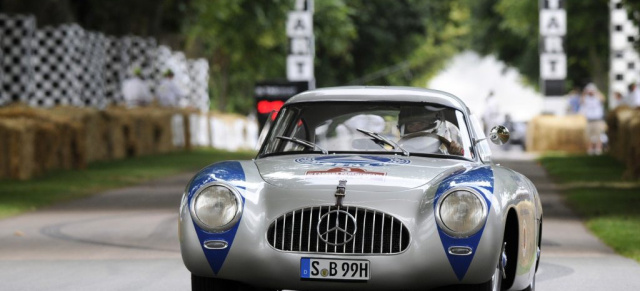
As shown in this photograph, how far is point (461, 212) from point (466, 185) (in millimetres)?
188

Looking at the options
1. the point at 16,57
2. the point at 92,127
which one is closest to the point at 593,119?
the point at 92,127

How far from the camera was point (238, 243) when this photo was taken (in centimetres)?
752

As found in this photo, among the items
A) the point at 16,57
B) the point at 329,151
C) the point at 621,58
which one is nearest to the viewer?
the point at 329,151

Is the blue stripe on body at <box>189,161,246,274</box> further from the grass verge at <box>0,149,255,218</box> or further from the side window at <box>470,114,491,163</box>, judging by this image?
the grass verge at <box>0,149,255,218</box>

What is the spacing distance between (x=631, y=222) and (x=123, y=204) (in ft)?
21.0

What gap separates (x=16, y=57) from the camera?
28812mm

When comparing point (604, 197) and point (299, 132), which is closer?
point (299, 132)

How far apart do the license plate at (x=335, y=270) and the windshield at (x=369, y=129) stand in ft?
5.00

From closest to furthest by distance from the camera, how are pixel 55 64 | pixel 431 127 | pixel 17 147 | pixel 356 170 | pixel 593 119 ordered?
pixel 356 170 → pixel 431 127 → pixel 17 147 → pixel 55 64 → pixel 593 119

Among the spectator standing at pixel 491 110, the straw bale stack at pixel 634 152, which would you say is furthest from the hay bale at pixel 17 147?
the spectator standing at pixel 491 110

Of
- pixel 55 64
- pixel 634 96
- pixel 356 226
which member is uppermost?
pixel 356 226

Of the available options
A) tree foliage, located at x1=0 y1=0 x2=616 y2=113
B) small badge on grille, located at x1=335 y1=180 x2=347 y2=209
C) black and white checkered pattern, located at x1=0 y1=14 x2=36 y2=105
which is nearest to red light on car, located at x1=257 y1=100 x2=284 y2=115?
black and white checkered pattern, located at x1=0 y1=14 x2=36 y2=105

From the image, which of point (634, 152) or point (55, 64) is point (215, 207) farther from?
point (55, 64)

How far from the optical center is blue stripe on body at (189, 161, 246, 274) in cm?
755
